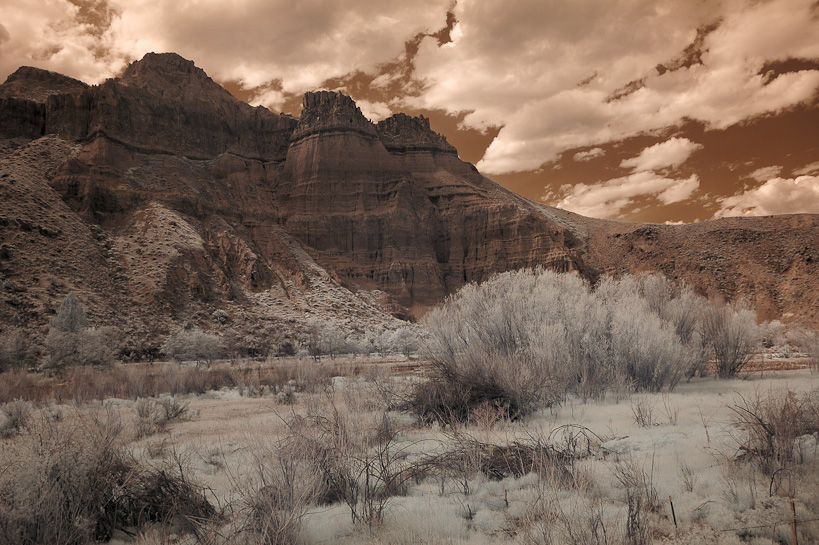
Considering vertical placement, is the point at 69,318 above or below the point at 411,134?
below

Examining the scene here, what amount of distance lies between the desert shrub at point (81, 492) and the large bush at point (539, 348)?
4.77 metres

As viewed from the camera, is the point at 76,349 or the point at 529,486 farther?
the point at 76,349

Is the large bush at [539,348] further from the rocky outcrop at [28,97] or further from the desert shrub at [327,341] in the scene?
the rocky outcrop at [28,97]

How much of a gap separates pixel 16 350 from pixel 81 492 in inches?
1011

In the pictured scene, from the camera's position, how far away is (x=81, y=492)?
12.2 feet

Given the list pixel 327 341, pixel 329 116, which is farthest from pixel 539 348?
pixel 329 116

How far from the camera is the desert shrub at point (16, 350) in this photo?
22.5 meters

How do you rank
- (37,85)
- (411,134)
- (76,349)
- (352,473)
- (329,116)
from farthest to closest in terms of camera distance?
1. (411,134)
2. (329,116)
3. (37,85)
4. (76,349)
5. (352,473)

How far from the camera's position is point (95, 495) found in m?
3.86

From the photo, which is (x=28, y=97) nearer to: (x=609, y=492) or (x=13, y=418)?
(x=13, y=418)

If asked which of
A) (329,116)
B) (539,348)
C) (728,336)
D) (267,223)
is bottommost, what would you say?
(728,336)

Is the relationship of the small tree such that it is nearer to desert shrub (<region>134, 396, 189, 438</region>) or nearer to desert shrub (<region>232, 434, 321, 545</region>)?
desert shrub (<region>134, 396, 189, 438</region>)

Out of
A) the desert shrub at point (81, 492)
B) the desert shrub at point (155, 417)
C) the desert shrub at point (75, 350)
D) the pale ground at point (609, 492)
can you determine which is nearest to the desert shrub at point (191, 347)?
the desert shrub at point (75, 350)

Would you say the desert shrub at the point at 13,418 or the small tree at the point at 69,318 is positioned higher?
the small tree at the point at 69,318
